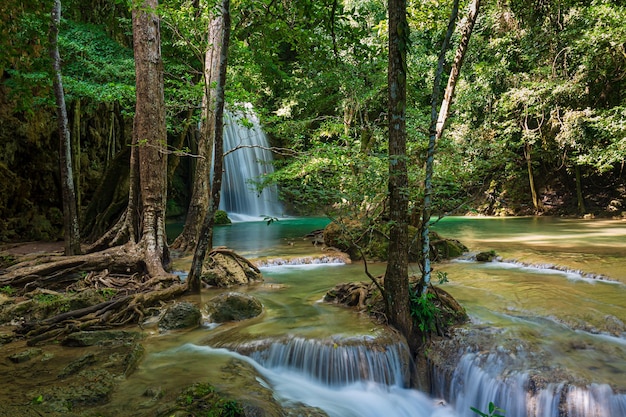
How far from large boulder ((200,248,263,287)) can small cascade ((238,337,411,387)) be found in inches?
148

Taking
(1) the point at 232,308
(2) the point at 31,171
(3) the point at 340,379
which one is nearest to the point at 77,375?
(1) the point at 232,308

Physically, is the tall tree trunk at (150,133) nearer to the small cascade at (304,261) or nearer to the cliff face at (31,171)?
the small cascade at (304,261)

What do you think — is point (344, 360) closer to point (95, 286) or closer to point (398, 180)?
point (398, 180)

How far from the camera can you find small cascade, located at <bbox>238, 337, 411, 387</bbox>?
16.3 feet

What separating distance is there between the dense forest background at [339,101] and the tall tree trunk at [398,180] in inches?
15.6

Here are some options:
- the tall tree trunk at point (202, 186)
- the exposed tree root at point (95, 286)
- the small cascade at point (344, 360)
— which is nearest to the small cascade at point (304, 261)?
the tall tree trunk at point (202, 186)

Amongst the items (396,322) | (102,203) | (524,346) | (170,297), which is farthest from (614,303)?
(102,203)

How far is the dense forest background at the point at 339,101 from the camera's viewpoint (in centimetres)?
604

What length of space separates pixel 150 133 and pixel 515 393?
8131 mm

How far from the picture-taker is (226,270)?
9.12 metres

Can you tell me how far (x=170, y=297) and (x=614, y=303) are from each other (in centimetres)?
740

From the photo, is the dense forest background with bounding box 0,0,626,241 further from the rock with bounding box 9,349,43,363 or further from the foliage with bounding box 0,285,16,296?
the foliage with bounding box 0,285,16,296

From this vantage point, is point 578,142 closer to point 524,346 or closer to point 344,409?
point 524,346

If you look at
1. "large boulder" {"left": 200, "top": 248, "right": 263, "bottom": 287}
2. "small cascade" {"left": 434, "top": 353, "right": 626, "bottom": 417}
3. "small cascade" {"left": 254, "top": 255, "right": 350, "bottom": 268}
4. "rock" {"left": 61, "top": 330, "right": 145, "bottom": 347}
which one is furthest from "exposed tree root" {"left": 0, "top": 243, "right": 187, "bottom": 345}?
"small cascade" {"left": 434, "top": 353, "right": 626, "bottom": 417}
